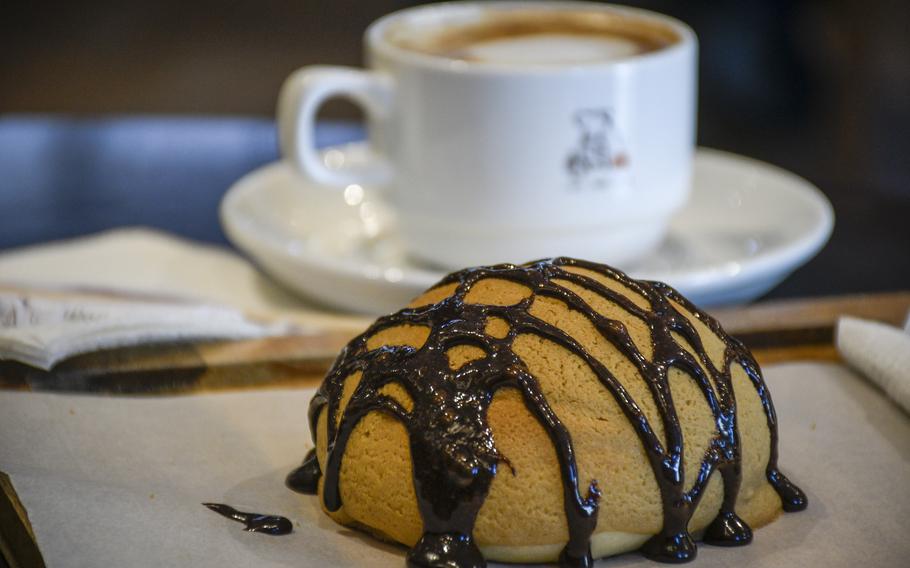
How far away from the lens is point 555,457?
2.24 feet

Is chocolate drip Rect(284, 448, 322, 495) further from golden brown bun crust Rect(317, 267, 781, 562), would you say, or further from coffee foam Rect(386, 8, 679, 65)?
coffee foam Rect(386, 8, 679, 65)

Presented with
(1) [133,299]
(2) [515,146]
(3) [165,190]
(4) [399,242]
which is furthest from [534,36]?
(3) [165,190]

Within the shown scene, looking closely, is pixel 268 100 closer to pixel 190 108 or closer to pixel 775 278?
pixel 190 108

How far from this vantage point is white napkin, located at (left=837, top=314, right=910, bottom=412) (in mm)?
901

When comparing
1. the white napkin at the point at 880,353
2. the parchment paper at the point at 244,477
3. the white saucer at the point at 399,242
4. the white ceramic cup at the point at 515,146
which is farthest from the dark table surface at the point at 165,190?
the parchment paper at the point at 244,477

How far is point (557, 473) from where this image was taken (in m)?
0.68

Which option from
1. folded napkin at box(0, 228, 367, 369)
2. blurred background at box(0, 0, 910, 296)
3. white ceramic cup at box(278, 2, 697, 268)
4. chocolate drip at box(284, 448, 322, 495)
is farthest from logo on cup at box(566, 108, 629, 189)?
blurred background at box(0, 0, 910, 296)

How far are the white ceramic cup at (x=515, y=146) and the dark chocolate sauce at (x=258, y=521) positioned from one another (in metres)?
0.56

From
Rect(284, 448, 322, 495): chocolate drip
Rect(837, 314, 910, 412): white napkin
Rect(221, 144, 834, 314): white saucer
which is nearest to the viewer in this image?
Rect(284, 448, 322, 495): chocolate drip

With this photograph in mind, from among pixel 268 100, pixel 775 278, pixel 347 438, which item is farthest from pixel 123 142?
pixel 347 438

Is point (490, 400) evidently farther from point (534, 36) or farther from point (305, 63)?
point (305, 63)

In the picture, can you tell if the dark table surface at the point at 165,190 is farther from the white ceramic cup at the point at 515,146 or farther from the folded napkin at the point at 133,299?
the white ceramic cup at the point at 515,146

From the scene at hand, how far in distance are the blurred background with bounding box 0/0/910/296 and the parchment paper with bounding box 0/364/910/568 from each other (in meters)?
1.13

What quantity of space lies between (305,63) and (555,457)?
260 centimetres
